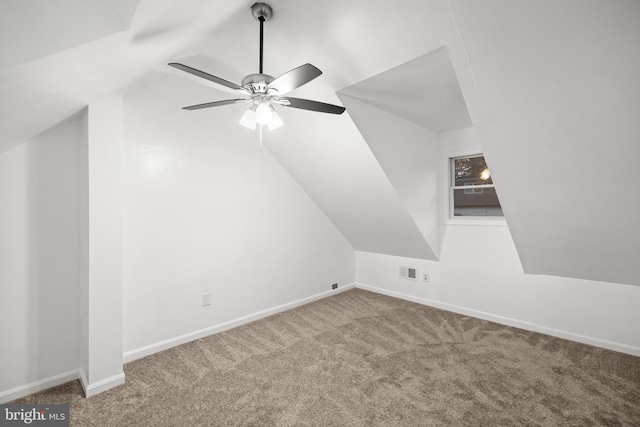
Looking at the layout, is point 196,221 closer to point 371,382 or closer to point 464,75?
point 371,382

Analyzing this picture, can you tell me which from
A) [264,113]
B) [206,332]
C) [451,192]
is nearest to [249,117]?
[264,113]

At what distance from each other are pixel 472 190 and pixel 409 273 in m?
1.43

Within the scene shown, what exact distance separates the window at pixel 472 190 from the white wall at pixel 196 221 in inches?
85.2

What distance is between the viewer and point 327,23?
1894mm

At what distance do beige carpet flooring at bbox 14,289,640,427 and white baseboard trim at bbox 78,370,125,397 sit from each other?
0.05 m

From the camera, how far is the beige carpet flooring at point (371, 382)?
192 cm

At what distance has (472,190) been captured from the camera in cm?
381

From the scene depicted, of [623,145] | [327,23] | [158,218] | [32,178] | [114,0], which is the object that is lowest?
[158,218]

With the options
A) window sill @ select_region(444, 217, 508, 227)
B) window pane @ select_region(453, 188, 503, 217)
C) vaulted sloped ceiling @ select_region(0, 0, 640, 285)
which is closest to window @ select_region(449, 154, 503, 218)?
window pane @ select_region(453, 188, 503, 217)

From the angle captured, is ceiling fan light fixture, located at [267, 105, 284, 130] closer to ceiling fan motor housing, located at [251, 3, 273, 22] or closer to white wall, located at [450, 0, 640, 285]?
ceiling fan motor housing, located at [251, 3, 273, 22]

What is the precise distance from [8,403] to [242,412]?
1674mm

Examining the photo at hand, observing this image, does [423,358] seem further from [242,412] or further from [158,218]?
[158,218]

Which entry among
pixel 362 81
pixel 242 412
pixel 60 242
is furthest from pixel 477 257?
pixel 60 242

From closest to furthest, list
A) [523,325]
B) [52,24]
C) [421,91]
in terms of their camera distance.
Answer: [52,24] < [421,91] < [523,325]
